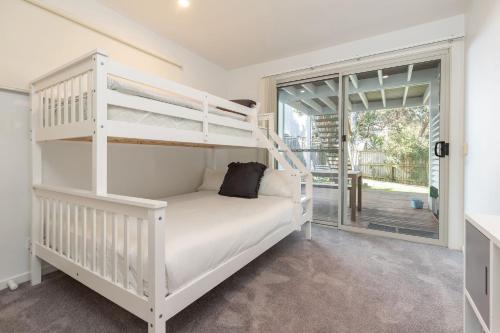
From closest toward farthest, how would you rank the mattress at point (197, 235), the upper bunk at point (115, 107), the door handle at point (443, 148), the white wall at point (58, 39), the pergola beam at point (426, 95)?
the mattress at point (197, 235)
the upper bunk at point (115, 107)
the white wall at point (58, 39)
the door handle at point (443, 148)
the pergola beam at point (426, 95)

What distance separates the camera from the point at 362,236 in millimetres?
2648

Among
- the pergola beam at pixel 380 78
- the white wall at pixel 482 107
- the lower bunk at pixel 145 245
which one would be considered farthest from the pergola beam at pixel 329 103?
the lower bunk at pixel 145 245

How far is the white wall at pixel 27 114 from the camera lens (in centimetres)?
158

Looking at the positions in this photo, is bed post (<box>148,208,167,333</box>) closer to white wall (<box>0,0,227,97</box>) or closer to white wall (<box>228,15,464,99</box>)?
white wall (<box>0,0,227,97</box>)

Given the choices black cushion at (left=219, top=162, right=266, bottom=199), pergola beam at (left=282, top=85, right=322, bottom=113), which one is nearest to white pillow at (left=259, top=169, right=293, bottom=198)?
black cushion at (left=219, top=162, right=266, bottom=199)

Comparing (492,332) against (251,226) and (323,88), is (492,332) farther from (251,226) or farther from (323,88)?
(323,88)

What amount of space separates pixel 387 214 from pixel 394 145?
38.3 inches

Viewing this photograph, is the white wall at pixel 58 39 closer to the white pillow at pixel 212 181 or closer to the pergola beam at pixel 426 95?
A: the white pillow at pixel 212 181

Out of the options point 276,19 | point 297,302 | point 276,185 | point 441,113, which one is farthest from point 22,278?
point 441,113

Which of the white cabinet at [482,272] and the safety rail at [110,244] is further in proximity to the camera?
the safety rail at [110,244]

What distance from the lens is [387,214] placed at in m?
3.39

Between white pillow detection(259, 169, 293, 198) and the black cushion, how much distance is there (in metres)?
0.07

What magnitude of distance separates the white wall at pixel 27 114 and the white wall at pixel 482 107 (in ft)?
8.97

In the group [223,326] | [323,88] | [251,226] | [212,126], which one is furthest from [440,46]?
[223,326]
